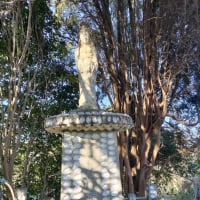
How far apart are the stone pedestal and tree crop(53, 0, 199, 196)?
2.68m

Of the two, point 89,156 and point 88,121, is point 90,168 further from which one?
point 88,121

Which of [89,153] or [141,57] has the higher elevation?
[141,57]

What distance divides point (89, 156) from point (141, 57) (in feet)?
11.1

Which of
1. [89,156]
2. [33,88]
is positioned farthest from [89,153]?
[33,88]

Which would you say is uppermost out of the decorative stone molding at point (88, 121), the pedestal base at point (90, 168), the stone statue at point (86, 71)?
the stone statue at point (86, 71)

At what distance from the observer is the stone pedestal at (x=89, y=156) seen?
2.56 meters

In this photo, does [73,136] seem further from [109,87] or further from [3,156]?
[109,87]

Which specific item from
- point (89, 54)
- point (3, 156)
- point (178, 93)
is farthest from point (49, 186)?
point (89, 54)

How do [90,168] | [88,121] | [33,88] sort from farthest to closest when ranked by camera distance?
[33,88], [90,168], [88,121]

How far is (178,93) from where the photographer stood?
6.44 meters

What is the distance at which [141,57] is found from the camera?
573 centimetres

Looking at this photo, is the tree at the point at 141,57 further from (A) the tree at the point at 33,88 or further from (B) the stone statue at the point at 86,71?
(B) the stone statue at the point at 86,71

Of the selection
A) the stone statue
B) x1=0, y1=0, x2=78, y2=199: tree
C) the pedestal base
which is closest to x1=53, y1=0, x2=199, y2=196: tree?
x1=0, y1=0, x2=78, y2=199: tree

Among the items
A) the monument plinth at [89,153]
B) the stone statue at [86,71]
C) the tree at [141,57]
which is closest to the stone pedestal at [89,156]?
the monument plinth at [89,153]
